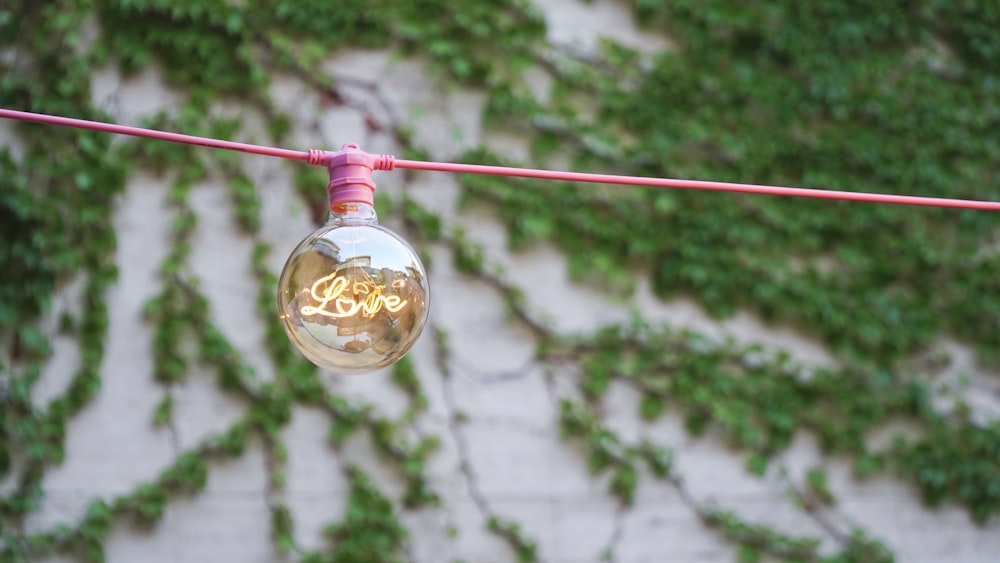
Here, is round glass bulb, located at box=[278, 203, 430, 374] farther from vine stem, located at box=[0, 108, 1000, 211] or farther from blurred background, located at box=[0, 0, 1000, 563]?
blurred background, located at box=[0, 0, 1000, 563]

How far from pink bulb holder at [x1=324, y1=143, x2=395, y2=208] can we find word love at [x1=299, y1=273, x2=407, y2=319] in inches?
5.0

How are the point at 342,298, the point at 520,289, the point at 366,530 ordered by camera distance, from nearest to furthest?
the point at 342,298, the point at 366,530, the point at 520,289

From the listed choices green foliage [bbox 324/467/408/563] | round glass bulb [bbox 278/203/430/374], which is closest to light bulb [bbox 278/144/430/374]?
round glass bulb [bbox 278/203/430/374]

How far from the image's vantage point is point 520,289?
325 cm

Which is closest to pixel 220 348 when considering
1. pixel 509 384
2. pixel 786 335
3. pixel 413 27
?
pixel 509 384

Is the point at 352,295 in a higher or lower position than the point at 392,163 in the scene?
lower

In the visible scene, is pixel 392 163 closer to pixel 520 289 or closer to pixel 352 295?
pixel 352 295

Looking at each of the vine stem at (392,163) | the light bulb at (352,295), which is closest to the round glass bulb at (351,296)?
the light bulb at (352,295)

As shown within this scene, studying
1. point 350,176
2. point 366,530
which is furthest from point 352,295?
point 366,530

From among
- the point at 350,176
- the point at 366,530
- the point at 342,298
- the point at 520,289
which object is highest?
the point at 520,289

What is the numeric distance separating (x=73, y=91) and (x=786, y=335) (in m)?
2.29

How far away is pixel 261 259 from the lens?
314cm

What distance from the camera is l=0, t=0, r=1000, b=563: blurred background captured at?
305 cm

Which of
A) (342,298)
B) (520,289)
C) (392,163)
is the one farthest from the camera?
(520,289)
